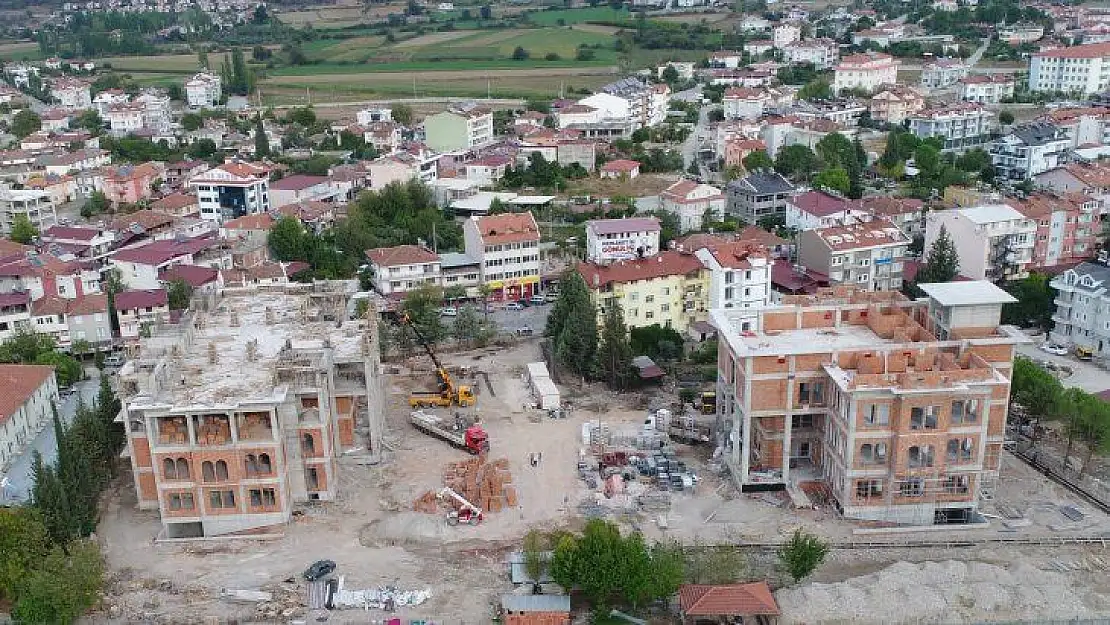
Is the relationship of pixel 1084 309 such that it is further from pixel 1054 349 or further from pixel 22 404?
pixel 22 404

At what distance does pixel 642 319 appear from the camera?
37.7 m

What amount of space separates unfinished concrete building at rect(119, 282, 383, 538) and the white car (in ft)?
76.6

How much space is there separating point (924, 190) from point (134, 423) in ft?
144

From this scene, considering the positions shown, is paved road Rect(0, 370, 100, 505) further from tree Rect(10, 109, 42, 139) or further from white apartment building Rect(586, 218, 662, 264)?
tree Rect(10, 109, 42, 139)

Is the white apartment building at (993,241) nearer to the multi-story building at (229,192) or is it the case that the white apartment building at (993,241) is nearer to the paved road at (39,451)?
the paved road at (39,451)

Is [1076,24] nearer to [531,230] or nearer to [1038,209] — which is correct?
[1038,209]

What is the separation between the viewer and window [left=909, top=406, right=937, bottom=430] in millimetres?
23797

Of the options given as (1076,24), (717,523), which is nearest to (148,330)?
(717,523)

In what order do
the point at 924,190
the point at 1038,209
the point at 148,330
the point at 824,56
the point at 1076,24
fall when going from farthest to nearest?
the point at 1076,24 → the point at 824,56 → the point at 924,190 → the point at 1038,209 → the point at 148,330

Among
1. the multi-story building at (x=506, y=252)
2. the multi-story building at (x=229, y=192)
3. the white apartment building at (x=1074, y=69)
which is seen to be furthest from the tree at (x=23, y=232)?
the white apartment building at (x=1074, y=69)

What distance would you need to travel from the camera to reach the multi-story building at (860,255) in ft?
134

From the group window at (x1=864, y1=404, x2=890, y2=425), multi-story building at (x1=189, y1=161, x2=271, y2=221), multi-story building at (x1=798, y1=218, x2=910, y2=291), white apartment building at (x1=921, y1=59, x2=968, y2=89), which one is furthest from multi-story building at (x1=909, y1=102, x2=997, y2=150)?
window at (x1=864, y1=404, x2=890, y2=425)

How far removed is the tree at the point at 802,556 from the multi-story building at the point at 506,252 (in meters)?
23.4

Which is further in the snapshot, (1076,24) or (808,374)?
(1076,24)
